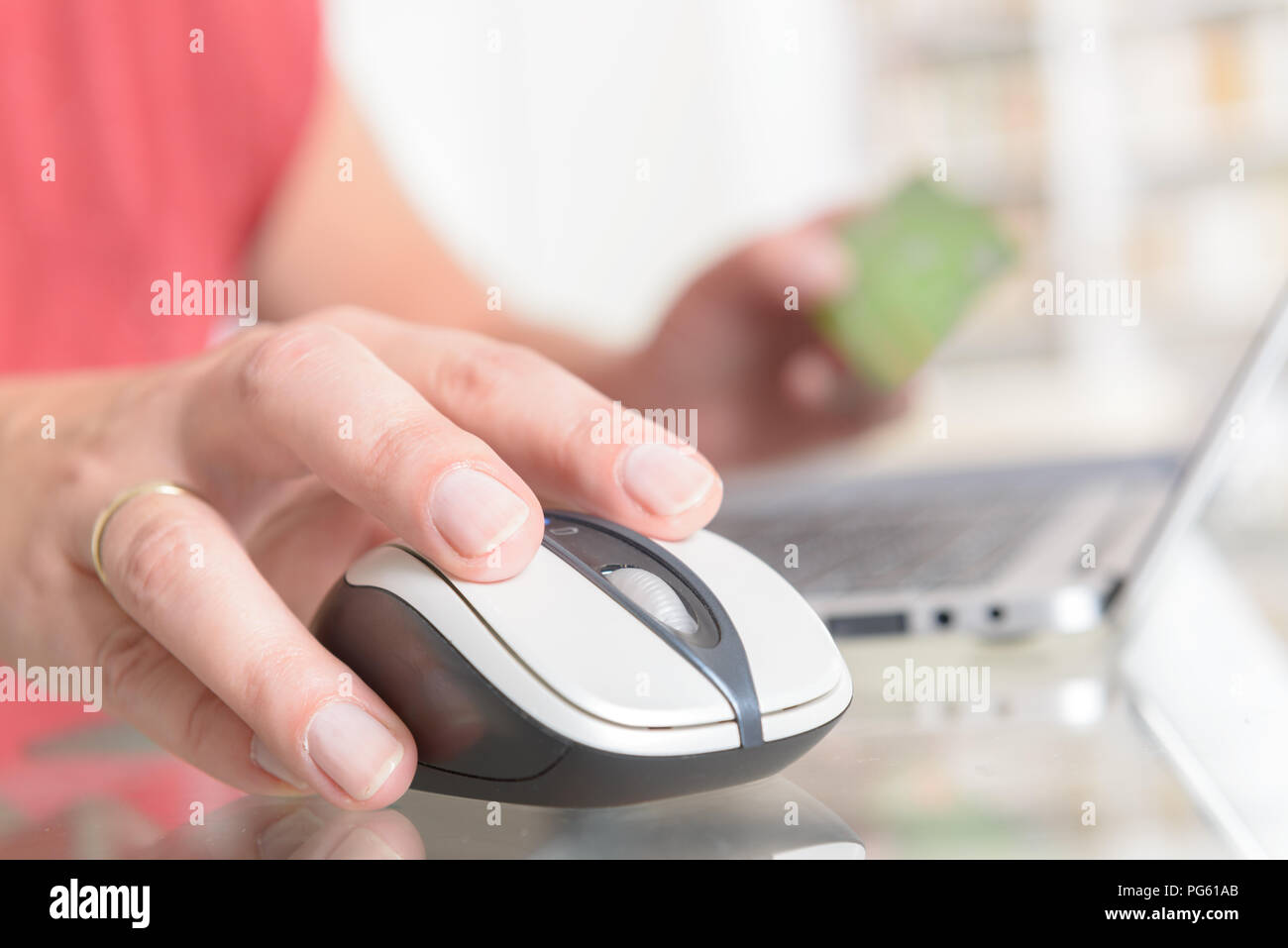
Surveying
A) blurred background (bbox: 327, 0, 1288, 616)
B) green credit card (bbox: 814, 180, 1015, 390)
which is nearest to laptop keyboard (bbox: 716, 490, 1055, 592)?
green credit card (bbox: 814, 180, 1015, 390)

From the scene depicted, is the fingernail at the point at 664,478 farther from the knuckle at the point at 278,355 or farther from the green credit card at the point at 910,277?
the green credit card at the point at 910,277

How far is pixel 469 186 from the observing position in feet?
13.1

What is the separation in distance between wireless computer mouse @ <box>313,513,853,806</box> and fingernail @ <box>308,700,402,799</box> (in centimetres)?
1

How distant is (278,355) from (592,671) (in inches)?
6.5

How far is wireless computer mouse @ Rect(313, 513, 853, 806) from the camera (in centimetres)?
29

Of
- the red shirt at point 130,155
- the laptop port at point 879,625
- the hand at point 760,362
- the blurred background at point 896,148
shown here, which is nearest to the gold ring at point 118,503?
the laptop port at point 879,625

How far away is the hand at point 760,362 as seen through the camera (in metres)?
0.83

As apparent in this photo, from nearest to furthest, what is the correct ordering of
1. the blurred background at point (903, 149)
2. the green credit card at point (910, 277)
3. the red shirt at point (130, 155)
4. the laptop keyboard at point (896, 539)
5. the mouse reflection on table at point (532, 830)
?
the mouse reflection on table at point (532, 830)
the laptop keyboard at point (896, 539)
the green credit card at point (910, 277)
the red shirt at point (130, 155)
the blurred background at point (903, 149)

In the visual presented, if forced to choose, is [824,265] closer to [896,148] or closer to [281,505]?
[281,505]

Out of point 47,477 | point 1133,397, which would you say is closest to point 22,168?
point 47,477

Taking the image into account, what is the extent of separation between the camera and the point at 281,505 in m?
0.43

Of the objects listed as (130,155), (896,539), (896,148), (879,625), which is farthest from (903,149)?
(879,625)

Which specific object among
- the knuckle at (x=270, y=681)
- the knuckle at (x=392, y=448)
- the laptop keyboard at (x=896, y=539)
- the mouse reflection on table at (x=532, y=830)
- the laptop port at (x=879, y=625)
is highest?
the knuckle at (x=392, y=448)

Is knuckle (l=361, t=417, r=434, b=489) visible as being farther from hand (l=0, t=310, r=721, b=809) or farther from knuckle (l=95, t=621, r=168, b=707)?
knuckle (l=95, t=621, r=168, b=707)
